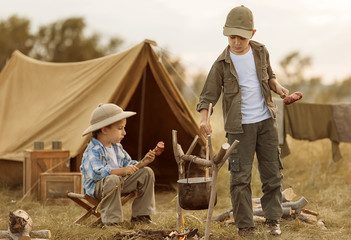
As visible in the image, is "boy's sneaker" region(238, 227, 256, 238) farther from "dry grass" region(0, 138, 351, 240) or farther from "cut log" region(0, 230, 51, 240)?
"cut log" region(0, 230, 51, 240)

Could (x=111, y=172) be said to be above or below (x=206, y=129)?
below

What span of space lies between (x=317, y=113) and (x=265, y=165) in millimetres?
3524

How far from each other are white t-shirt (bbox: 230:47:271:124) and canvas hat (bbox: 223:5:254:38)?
23cm

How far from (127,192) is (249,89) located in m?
1.27

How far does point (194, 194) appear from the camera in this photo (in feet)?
10.8

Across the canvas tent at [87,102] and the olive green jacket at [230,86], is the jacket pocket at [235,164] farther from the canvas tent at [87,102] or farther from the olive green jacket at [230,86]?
the canvas tent at [87,102]

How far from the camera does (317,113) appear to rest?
721 centimetres

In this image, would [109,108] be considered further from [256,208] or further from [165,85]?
[165,85]

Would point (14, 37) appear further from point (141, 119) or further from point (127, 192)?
point (127, 192)

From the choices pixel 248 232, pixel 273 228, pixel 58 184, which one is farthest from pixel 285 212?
pixel 58 184

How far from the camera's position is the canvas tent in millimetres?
6188

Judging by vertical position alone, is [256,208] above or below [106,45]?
below

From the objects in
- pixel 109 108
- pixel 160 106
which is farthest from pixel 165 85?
pixel 109 108

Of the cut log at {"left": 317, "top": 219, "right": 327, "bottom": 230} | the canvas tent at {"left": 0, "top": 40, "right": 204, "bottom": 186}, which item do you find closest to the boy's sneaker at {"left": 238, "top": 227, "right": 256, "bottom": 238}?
the cut log at {"left": 317, "top": 219, "right": 327, "bottom": 230}
